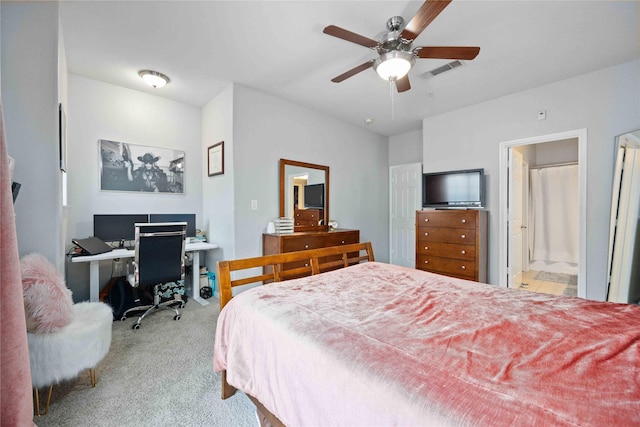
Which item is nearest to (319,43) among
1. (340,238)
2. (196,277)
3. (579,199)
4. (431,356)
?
(340,238)

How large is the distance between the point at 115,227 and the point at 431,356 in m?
3.62

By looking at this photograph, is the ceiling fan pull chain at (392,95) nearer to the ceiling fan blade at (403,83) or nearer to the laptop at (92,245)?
the ceiling fan blade at (403,83)

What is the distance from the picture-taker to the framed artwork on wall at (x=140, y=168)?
3.21m

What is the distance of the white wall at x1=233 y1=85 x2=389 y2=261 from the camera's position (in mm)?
Result: 3293

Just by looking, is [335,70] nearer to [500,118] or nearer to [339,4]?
[339,4]

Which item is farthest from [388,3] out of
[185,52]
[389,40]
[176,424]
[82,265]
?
[82,265]

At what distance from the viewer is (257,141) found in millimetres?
3408

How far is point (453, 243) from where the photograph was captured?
3.46 m

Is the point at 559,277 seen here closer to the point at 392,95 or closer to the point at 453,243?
the point at 453,243

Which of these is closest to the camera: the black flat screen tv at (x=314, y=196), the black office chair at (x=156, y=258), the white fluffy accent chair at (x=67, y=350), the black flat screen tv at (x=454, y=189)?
the white fluffy accent chair at (x=67, y=350)

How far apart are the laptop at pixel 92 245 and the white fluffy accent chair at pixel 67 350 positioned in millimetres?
1258

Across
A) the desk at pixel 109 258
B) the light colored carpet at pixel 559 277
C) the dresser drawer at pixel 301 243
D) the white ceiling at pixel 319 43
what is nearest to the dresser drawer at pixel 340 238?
the dresser drawer at pixel 301 243

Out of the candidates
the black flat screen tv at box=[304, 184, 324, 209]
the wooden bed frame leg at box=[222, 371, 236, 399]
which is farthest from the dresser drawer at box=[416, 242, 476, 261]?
the wooden bed frame leg at box=[222, 371, 236, 399]

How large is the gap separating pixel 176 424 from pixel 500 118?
4549 millimetres
